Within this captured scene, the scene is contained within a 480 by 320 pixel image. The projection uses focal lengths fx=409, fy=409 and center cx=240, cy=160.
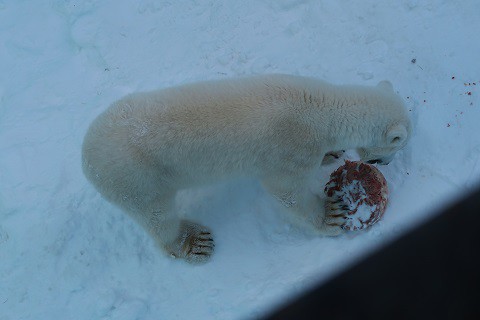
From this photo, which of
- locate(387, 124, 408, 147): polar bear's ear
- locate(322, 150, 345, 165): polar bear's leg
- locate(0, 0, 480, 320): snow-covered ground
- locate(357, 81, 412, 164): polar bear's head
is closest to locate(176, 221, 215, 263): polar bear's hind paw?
locate(0, 0, 480, 320): snow-covered ground

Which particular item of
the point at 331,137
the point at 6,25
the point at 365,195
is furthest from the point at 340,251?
the point at 6,25

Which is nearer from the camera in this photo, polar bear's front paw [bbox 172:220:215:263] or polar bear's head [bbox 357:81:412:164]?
polar bear's head [bbox 357:81:412:164]

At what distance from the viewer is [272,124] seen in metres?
2.86

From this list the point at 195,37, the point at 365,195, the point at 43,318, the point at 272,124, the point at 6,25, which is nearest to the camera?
the point at 272,124

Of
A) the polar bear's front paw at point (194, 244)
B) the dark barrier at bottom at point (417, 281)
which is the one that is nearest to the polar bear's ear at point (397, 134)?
the polar bear's front paw at point (194, 244)

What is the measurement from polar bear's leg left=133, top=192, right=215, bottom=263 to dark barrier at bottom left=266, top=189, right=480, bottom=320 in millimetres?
2131

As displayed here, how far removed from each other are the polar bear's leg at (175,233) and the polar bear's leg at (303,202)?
81 centimetres

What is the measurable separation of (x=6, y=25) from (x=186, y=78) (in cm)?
248

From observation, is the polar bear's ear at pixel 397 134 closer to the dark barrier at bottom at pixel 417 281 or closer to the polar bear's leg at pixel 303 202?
the polar bear's leg at pixel 303 202

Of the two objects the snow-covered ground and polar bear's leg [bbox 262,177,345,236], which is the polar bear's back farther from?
the snow-covered ground

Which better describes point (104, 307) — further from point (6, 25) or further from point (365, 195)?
point (6, 25)

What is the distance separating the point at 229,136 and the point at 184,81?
6.20 ft

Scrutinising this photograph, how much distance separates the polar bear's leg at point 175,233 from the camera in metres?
3.13

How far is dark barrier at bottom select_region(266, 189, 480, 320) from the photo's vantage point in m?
1.05
